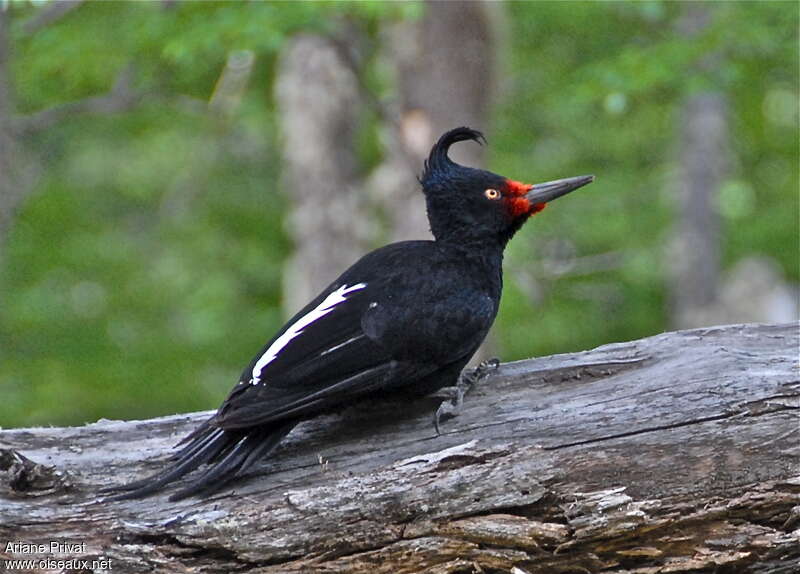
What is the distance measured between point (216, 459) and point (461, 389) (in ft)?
3.25

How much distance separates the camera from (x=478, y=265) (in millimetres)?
4184

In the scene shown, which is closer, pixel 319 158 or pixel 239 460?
pixel 239 460

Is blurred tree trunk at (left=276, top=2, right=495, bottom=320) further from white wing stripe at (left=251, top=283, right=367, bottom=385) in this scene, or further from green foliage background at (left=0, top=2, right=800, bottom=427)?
white wing stripe at (left=251, top=283, right=367, bottom=385)

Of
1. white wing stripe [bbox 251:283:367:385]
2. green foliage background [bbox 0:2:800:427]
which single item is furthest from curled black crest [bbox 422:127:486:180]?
green foliage background [bbox 0:2:800:427]

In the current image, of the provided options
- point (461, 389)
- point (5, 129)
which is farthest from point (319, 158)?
point (461, 389)

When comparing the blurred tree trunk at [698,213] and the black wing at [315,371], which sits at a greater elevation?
the blurred tree trunk at [698,213]

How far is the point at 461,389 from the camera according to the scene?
4070mm

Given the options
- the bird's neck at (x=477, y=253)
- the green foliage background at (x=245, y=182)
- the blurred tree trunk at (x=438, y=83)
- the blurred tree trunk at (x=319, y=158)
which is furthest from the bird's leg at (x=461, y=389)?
the blurred tree trunk at (x=319, y=158)

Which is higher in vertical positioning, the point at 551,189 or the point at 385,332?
the point at 551,189

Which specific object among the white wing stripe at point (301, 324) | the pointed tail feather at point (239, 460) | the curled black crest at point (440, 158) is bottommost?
the pointed tail feather at point (239, 460)

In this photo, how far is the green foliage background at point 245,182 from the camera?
323 inches

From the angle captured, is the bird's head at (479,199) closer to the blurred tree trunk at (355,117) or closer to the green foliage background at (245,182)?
the green foliage background at (245,182)

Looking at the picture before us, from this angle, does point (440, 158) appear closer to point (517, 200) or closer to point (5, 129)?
point (517, 200)

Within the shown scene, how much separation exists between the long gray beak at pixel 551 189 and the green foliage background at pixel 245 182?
3234 mm
